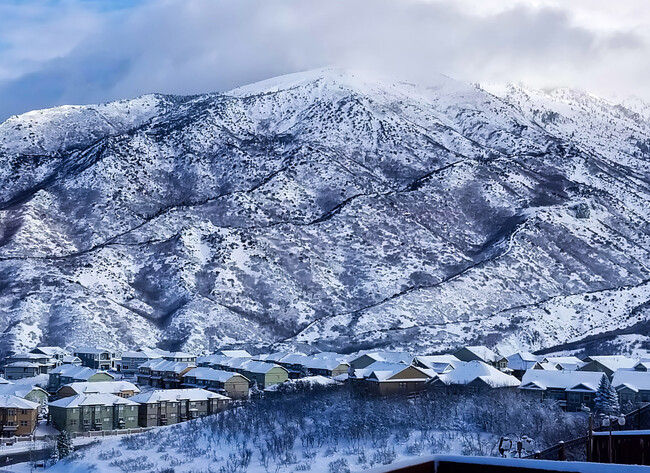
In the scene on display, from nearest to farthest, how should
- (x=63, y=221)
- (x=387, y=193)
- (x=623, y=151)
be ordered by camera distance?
(x=63, y=221)
(x=387, y=193)
(x=623, y=151)

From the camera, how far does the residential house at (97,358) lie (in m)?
77.6

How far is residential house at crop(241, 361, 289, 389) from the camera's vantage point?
6831 cm

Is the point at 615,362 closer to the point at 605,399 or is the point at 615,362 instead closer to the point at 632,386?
the point at 632,386

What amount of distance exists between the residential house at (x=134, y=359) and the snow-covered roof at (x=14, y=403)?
712 inches

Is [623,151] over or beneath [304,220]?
over

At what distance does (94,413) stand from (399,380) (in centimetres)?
2278

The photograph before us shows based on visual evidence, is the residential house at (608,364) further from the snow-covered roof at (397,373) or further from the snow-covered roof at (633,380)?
the snow-covered roof at (397,373)

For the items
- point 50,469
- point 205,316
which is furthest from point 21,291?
point 50,469

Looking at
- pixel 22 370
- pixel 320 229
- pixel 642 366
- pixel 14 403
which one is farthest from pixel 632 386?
pixel 320 229

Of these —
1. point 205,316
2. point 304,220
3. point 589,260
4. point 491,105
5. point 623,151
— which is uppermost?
point 491,105

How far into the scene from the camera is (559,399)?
52.9 metres

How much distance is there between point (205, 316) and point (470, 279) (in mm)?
32933

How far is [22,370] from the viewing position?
75.5m

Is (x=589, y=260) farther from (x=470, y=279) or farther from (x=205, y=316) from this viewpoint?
(x=205, y=316)
